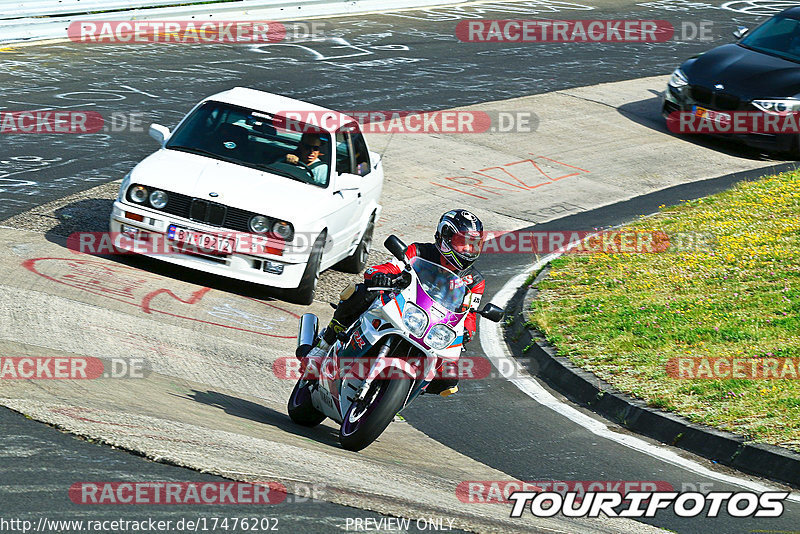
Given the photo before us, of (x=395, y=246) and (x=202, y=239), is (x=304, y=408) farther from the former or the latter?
(x=202, y=239)

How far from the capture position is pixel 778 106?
1778cm

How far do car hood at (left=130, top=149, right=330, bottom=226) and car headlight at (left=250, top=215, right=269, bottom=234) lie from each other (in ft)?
0.24

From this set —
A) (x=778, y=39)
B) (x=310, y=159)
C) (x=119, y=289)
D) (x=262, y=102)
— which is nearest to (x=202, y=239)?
(x=119, y=289)

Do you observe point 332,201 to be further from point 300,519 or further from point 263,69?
point 263,69

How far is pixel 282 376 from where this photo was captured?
8961 millimetres

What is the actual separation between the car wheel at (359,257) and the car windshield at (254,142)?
132cm

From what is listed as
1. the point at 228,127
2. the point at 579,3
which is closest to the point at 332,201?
the point at 228,127

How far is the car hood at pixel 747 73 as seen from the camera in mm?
17828

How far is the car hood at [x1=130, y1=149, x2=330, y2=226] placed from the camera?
33.8ft

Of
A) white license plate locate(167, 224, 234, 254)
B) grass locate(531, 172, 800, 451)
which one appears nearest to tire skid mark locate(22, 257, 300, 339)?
white license plate locate(167, 224, 234, 254)

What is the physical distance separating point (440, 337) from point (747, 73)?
13436 millimetres

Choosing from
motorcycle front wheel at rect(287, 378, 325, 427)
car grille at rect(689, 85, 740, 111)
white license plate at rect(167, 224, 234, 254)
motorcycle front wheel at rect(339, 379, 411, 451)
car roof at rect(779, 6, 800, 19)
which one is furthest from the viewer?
car roof at rect(779, 6, 800, 19)

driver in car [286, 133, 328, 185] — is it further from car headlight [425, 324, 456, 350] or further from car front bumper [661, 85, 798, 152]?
car front bumper [661, 85, 798, 152]

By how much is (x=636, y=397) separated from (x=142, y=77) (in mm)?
13550
